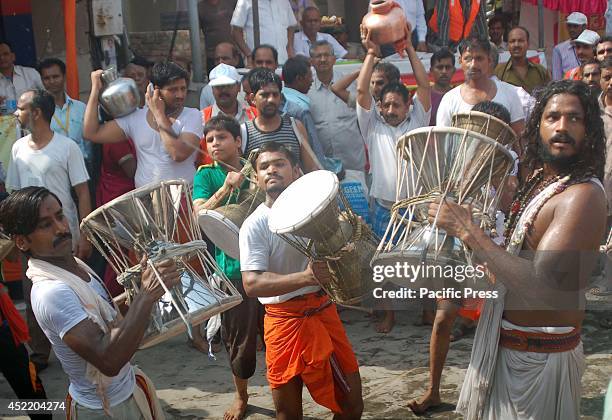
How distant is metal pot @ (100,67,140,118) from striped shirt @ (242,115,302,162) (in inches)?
35.9

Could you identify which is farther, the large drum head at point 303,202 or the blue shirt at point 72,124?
the blue shirt at point 72,124

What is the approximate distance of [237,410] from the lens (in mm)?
4719

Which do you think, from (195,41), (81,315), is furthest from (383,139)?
(81,315)

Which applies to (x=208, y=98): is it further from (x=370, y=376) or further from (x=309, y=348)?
(x=309, y=348)

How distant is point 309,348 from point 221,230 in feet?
2.98

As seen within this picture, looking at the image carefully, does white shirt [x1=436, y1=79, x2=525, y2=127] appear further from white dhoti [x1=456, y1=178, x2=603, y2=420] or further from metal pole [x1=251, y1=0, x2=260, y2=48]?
white dhoti [x1=456, y1=178, x2=603, y2=420]

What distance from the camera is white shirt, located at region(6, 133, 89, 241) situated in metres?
5.66

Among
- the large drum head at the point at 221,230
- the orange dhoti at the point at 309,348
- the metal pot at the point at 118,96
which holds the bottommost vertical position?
the orange dhoti at the point at 309,348

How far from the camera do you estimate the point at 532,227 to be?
2982mm

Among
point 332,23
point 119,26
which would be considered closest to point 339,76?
point 119,26

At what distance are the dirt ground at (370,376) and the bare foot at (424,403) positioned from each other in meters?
0.04

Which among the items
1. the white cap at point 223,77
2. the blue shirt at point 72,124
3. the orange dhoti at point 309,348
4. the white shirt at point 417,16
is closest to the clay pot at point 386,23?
the white cap at point 223,77

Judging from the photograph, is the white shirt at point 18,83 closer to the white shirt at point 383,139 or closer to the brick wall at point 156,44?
the brick wall at point 156,44

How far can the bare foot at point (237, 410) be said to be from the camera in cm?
470
